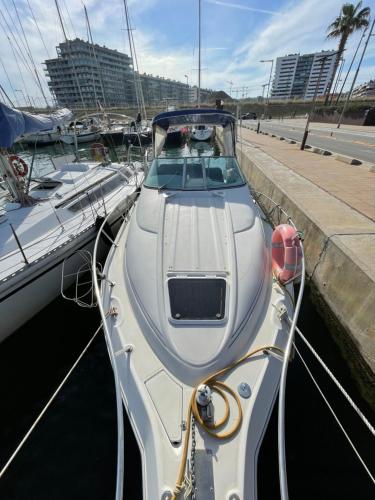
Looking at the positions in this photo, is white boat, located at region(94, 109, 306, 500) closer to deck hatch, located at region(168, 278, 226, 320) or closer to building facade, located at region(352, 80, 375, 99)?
deck hatch, located at region(168, 278, 226, 320)

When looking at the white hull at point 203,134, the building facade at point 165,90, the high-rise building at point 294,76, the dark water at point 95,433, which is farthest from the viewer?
the high-rise building at point 294,76

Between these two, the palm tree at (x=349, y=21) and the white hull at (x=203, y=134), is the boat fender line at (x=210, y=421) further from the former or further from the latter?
the palm tree at (x=349, y=21)

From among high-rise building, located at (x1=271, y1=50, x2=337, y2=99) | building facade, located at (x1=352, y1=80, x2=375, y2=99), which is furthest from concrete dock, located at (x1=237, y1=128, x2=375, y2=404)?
high-rise building, located at (x1=271, y1=50, x2=337, y2=99)

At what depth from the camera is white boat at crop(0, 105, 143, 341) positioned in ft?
12.4

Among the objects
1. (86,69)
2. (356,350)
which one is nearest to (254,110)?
(86,69)

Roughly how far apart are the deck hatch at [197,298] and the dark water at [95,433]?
152 cm

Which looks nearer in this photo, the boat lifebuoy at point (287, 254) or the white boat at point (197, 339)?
Answer: the white boat at point (197, 339)

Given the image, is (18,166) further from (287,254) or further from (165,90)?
(165,90)

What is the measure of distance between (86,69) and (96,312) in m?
56.4

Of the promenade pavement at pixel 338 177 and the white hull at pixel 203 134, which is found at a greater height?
the promenade pavement at pixel 338 177

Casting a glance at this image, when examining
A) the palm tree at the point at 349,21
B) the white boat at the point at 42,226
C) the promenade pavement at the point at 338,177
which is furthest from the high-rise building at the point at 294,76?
the white boat at the point at 42,226

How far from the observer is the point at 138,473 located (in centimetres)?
252

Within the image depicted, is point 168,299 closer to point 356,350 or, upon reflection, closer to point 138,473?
point 138,473

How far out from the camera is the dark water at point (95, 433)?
8.05ft
